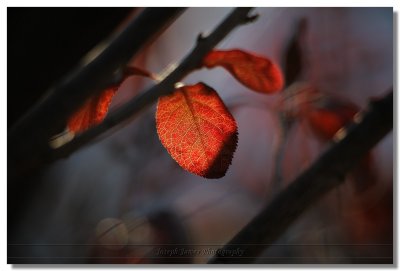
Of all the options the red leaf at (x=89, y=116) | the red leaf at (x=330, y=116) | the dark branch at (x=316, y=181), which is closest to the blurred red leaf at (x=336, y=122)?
the red leaf at (x=330, y=116)

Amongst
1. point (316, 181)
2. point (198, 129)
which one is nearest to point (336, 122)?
point (316, 181)

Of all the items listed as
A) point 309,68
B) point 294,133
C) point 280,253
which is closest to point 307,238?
point 280,253

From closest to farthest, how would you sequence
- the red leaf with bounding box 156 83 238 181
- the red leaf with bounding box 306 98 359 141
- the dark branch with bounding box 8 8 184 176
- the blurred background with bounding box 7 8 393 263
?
the dark branch with bounding box 8 8 184 176 < the red leaf with bounding box 156 83 238 181 < the blurred background with bounding box 7 8 393 263 < the red leaf with bounding box 306 98 359 141

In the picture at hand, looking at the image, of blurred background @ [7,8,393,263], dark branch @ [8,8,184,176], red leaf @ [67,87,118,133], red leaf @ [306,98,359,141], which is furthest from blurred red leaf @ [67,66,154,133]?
red leaf @ [306,98,359,141]

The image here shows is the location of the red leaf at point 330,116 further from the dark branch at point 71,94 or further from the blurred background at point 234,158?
the dark branch at point 71,94

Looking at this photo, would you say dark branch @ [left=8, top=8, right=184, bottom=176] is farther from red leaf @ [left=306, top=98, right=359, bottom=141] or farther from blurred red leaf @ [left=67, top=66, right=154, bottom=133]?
red leaf @ [left=306, top=98, right=359, bottom=141]

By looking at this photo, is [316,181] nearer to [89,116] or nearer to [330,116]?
[89,116]
